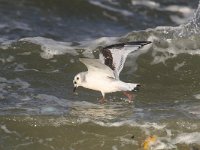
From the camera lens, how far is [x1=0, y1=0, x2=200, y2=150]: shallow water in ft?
24.5

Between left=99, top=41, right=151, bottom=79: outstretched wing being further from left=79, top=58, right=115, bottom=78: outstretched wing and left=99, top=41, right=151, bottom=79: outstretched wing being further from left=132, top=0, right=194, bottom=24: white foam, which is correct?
left=132, top=0, right=194, bottom=24: white foam

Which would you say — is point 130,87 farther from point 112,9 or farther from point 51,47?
point 112,9

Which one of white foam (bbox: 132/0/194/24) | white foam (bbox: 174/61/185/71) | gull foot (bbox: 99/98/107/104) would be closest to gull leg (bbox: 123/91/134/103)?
gull foot (bbox: 99/98/107/104)

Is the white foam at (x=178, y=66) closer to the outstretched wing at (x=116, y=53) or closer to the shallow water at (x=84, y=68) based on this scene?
the shallow water at (x=84, y=68)

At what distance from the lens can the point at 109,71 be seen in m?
8.45

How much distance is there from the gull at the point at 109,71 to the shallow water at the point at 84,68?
0.90 ft

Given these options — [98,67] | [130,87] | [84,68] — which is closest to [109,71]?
[98,67]

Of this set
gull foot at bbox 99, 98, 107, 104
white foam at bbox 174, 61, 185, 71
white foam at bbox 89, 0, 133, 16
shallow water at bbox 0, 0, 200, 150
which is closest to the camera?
shallow water at bbox 0, 0, 200, 150

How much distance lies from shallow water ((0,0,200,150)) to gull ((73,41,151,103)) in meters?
0.27

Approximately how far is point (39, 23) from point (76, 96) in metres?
4.71

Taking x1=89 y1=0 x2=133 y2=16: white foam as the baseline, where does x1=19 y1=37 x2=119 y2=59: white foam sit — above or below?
below

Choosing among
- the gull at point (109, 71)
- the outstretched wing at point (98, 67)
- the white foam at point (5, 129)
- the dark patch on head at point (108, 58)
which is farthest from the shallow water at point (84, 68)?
the dark patch on head at point (108, 58)

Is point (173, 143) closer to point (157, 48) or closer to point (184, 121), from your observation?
point (184, 121)

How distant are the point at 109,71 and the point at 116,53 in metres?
0.33
